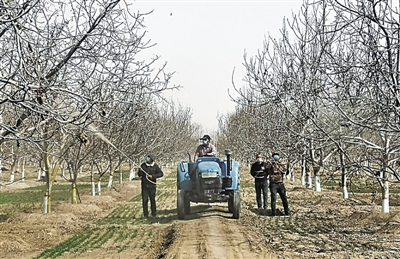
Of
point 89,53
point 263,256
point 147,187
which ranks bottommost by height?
point 263,256

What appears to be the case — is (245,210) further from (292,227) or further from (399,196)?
(399,196)

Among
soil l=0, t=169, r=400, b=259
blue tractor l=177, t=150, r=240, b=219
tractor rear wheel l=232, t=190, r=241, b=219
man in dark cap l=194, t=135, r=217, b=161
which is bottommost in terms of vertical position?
soil l=0, t=169, r=400, b=259

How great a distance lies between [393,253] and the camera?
862 cm

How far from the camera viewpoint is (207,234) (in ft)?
36.1

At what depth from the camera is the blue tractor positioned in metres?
13.0

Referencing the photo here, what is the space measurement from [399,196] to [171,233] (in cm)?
1465

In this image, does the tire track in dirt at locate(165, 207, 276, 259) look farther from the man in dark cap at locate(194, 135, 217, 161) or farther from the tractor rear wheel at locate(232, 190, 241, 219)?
the man in dark cap at locate(194, 135, 217, 161)

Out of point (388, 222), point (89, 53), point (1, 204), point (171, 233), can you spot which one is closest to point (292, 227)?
point (388, 222)

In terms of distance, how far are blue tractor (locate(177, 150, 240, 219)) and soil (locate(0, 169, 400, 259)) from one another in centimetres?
52

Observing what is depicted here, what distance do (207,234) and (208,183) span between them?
2134 mm

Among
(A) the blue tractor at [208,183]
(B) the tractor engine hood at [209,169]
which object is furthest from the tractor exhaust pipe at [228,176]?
(B) the tractor engine hood at [209,169]

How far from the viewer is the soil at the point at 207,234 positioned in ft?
30.9

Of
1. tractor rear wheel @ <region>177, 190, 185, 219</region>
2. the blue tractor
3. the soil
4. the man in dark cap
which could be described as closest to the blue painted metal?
the blue tractor

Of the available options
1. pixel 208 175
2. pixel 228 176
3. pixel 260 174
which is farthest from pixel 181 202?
pixel 260 174
